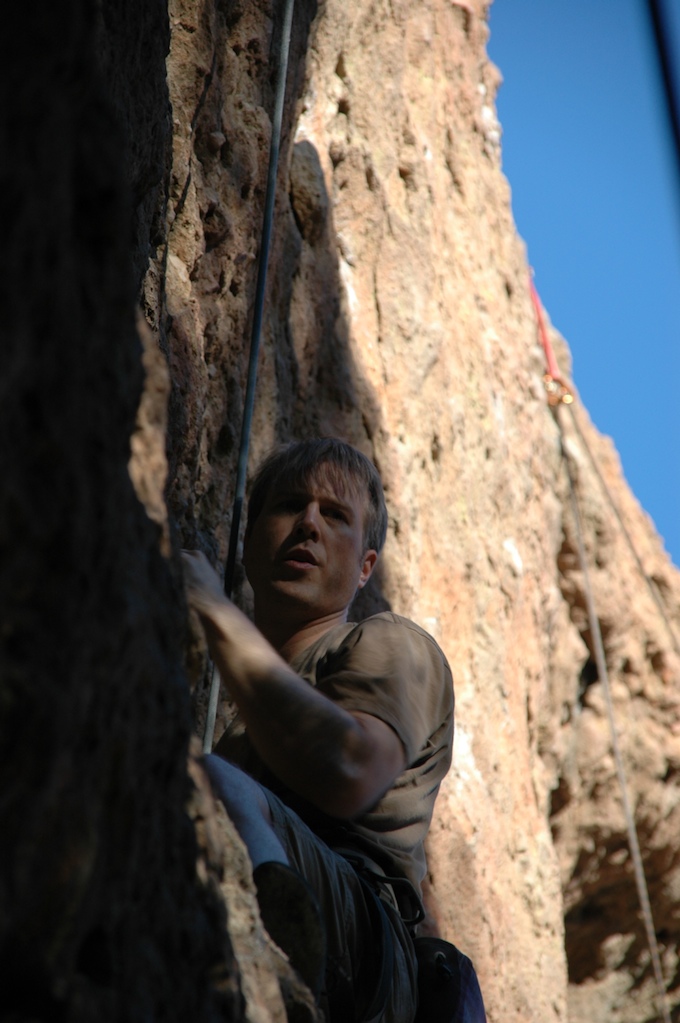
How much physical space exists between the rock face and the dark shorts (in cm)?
35

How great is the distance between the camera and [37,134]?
865mm

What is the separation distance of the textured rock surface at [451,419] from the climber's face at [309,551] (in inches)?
11.6

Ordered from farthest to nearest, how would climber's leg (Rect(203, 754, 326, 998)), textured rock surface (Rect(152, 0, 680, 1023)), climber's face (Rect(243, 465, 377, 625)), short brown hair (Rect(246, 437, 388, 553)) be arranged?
textured rock surface (Rect(152, 0, 680, 1023)) < short brown hair (Rect(246, 437, 388, 553)) < climber's face (Rect(243, 465, 377, 625)) < climber's leg (Rect(203, 754, 326, 998))

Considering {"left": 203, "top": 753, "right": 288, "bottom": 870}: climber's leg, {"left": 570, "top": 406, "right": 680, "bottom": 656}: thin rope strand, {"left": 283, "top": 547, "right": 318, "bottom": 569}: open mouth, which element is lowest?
{"left": 203, "top": 753, "right": 288, "bottom": 870}: climber's leg

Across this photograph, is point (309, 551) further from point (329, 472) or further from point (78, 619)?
point (78, 619)

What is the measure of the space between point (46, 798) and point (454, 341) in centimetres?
494

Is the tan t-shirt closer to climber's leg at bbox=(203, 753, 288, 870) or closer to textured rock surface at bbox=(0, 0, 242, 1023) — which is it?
climber's leg at bbox=(203, 753, 288, 870)

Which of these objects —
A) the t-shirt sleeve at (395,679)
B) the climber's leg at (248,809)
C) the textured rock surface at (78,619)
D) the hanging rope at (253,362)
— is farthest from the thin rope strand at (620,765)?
the textured rock surface at (78,619)

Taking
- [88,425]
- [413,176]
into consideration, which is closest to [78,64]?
[88,425]

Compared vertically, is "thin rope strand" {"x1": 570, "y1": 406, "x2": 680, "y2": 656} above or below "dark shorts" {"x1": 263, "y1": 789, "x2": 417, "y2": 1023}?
above

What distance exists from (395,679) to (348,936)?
40 cm

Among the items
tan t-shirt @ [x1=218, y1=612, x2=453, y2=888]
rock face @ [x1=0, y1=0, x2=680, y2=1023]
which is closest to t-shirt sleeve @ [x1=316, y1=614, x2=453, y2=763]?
tan t-shirt @ [x1=218, y1=612, x2=453, y2=888]

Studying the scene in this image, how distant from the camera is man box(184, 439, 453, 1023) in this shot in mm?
1538

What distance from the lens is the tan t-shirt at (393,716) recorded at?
1.82m
